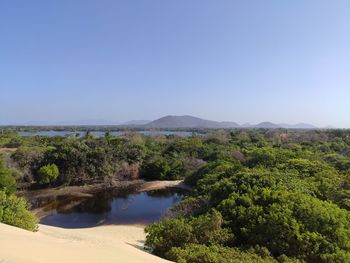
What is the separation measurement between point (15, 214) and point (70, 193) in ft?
57.9

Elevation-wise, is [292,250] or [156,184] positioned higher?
[292,250]

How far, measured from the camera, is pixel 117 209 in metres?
27.0

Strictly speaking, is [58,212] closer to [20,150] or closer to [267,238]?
[20,150]

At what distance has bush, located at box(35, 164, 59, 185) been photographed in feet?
108

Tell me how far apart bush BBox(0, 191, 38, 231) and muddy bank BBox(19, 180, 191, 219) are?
10242mm

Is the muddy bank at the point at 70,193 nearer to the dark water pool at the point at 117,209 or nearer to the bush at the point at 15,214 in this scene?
the dark water pool at the point at 117,209

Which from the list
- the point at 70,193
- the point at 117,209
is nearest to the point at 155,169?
the point at 70,193

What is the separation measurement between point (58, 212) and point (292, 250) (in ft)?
65.8

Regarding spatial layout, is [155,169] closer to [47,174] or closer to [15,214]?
[47,174]

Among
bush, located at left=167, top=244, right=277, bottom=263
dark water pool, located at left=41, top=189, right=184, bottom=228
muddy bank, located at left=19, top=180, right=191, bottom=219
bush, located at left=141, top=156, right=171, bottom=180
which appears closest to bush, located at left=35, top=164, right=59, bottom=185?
muddy bank, located at left=19, top=180, right=191, bottom=219

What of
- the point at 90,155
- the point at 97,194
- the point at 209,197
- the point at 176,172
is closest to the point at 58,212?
the point at 97,194

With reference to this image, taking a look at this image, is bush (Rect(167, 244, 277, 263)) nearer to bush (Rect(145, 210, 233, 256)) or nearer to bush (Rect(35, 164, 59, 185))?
bush (Rect(145, 210, 233, 256))

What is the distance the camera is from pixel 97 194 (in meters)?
31.9

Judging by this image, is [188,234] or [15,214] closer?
[188,234]
